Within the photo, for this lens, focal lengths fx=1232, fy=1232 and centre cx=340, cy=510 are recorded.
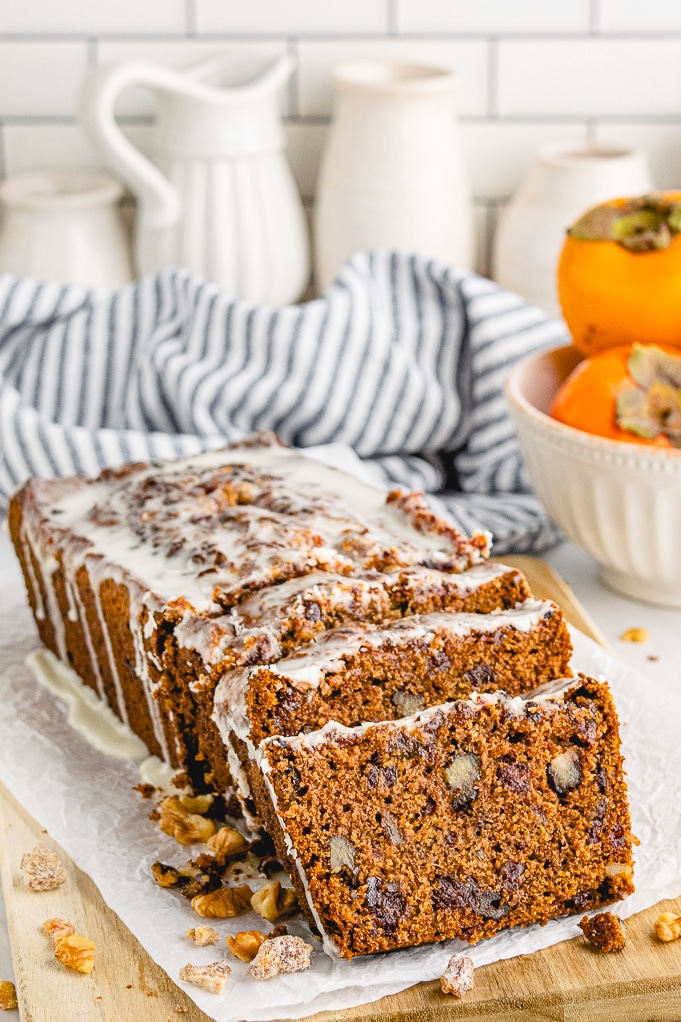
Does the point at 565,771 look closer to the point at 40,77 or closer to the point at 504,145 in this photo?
the point at 504,145

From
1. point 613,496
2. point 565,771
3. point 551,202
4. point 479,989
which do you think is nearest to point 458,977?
point 479,989

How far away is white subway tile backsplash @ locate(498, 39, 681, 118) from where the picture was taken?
3443 mm

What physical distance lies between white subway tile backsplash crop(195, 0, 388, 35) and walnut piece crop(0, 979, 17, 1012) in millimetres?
2673

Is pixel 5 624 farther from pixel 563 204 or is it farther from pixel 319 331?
pixel 563 204

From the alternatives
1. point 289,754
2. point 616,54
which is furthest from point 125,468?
point 616,54

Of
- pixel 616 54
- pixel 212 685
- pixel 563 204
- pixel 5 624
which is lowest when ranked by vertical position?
pixel 5 624

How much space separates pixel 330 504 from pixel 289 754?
0.66 metres

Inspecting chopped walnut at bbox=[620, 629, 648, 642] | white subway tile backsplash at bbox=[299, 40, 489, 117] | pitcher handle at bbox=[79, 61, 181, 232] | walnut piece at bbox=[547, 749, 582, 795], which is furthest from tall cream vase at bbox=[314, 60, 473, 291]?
walnut piece at bbox=[547, 749, 582, 795]

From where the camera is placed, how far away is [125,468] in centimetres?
230

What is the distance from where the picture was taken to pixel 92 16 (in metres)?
3.39

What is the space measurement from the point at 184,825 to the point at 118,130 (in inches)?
77.5

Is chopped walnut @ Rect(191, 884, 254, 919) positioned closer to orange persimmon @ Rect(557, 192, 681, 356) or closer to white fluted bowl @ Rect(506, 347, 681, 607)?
white fluted bowl @ Rect(506, 347, 681, 607)

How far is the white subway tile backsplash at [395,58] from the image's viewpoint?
3.44 metres

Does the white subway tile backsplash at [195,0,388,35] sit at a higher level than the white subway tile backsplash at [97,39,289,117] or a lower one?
higher
